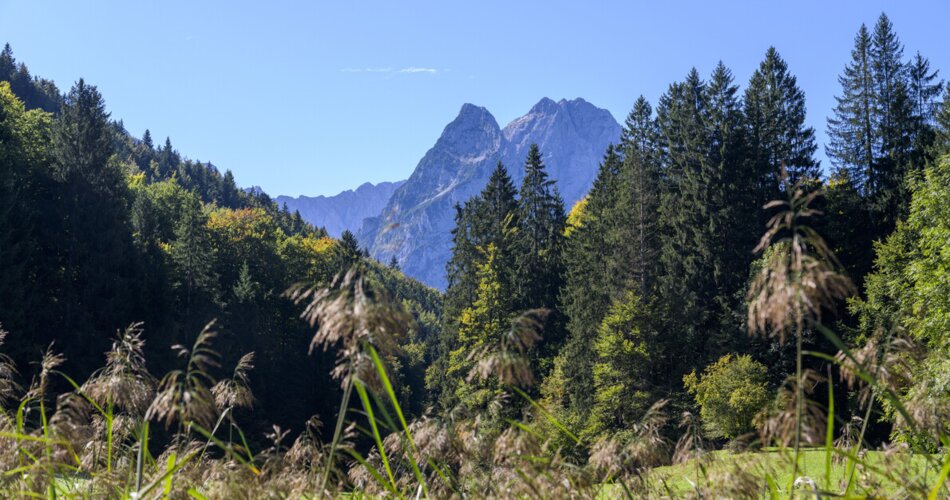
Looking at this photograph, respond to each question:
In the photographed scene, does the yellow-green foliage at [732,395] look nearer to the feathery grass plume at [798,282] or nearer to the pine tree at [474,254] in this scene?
the pine tree at [474,254]

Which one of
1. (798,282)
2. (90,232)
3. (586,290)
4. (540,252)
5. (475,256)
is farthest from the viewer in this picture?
(540,252)

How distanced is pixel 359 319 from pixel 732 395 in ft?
101

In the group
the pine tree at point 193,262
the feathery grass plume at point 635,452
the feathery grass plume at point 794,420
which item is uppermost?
the pine tree at point 193,262

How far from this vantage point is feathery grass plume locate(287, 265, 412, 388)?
70.7 inches

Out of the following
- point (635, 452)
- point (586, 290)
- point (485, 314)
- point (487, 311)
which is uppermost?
point (586, 290)

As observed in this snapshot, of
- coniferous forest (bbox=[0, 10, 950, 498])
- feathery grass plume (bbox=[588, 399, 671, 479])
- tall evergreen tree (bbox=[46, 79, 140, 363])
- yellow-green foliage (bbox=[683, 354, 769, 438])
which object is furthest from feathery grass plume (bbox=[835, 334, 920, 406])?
tall evergreen tree (bbox=[46, 79, 140, 363])

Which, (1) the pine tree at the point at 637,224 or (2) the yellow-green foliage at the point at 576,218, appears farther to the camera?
(2) the yellow-green foliage at the point at 576,218

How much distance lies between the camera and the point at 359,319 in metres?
1.78

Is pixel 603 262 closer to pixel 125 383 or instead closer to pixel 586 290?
pixel 586 290

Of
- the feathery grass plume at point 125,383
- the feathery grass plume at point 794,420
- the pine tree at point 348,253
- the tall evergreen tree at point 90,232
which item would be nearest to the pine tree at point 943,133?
the pine tree at point 348,253

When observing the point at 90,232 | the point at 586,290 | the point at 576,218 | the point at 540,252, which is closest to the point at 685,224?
the point at 586,290

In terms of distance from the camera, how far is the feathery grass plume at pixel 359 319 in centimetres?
180

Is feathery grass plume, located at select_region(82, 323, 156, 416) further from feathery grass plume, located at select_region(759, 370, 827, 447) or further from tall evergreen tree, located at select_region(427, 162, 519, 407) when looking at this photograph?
tall evergreen tree, located at select_region(427, 162, 519, 407)

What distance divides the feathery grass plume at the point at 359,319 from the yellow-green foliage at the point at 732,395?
29.7 m
